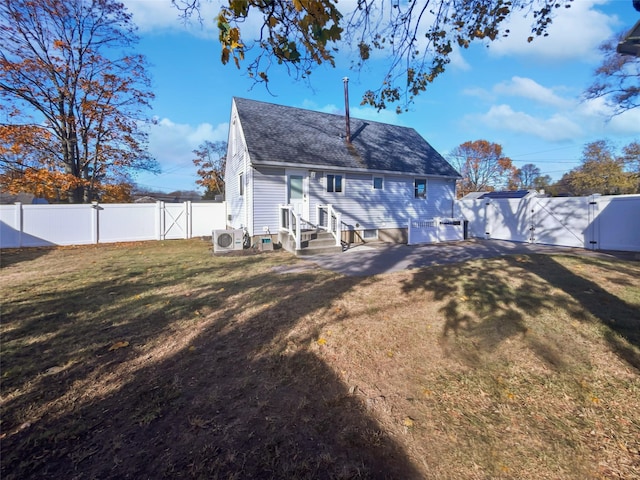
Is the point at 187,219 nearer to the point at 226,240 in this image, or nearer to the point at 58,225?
the point at 58,225

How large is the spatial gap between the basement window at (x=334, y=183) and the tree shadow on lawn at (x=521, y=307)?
7.27m

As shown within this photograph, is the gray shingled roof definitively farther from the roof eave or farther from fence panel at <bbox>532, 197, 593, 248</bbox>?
fence panel at <bbox>532, 197, 593, 248</bbox>

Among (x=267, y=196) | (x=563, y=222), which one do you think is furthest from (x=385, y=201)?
(x=563, y=222)

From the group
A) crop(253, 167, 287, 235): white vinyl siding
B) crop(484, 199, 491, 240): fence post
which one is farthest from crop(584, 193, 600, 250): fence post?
crop(253, 167, 287, 235): white vinyl siding

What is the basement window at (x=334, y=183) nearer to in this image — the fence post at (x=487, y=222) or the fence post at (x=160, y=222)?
the fence post at (x=487, y=222)

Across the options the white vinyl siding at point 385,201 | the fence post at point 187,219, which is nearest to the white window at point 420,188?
the white vinyl siding at point 385,201

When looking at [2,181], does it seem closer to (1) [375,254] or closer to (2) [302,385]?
(1) [375,254]

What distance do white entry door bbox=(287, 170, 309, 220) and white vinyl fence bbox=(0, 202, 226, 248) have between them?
6861mm

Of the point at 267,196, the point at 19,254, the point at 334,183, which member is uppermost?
the point at 334,183

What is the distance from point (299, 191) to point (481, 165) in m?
47.9

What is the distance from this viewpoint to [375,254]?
→ 1010cm

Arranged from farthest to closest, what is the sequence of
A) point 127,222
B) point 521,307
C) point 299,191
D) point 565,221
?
1. point 127,222
2. point 299,191
3. point 565,221
4. point 521,307

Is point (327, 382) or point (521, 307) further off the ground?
point (521, 307)

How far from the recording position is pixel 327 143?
559 inches
